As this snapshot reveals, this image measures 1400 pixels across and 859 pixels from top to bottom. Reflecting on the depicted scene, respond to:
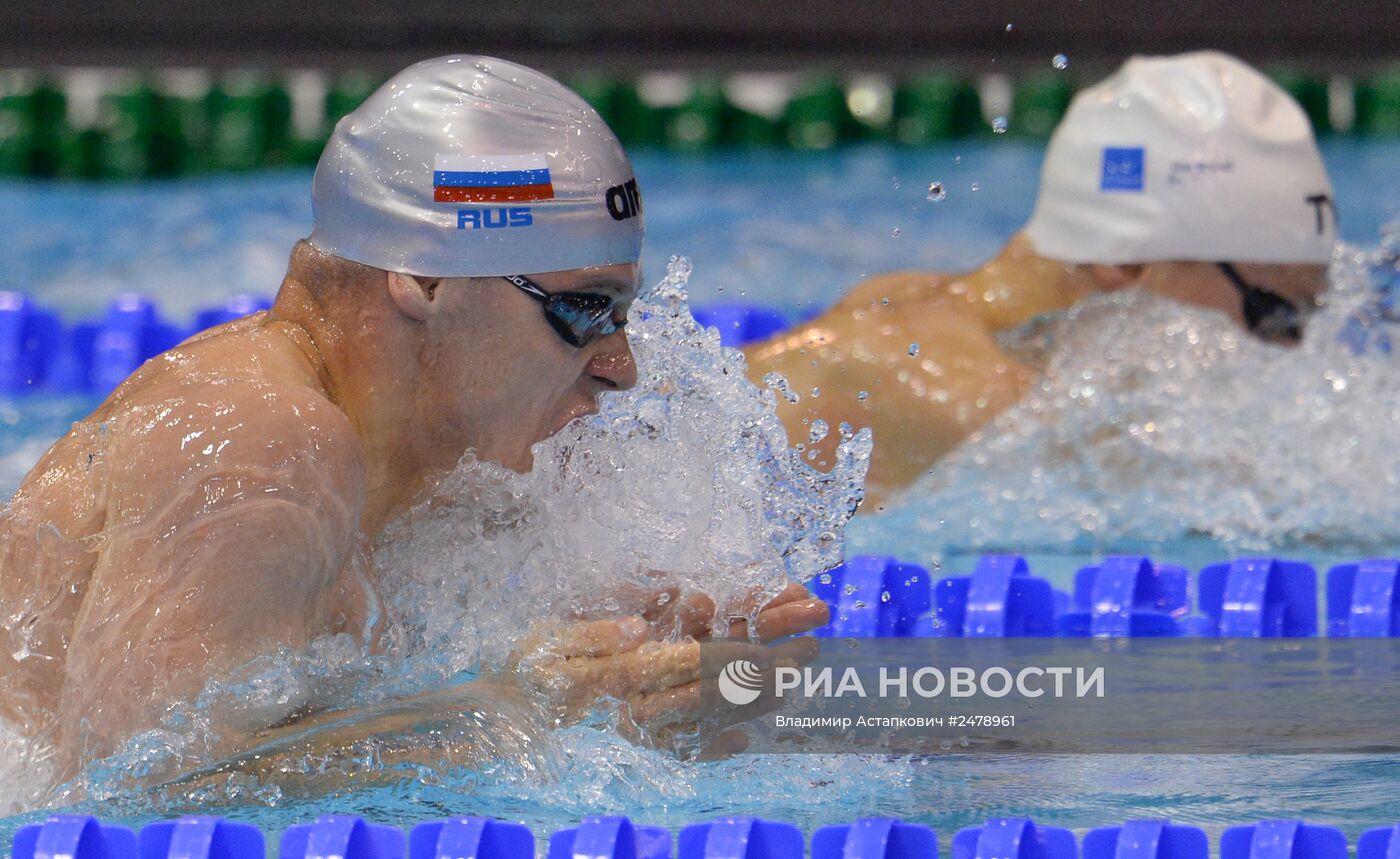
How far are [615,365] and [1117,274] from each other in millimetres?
1858

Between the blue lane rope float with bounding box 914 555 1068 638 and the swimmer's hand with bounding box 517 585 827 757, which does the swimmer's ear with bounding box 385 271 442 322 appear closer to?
the swimmer's hand with bounding box 517 585 827 757

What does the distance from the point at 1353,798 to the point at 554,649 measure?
98cm

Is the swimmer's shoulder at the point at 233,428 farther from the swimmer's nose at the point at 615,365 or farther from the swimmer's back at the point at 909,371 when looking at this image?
the swimmer's back at the point at 909,371

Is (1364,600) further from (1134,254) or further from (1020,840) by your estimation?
(1020,840)

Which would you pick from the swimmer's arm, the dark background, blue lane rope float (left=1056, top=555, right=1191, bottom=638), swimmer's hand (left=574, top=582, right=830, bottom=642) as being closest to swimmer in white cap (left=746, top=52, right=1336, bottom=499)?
blue lane rope float (left=1056, top=555, right=1191, bottom=638)

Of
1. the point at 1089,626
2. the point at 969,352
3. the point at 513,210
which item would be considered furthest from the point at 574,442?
the point at 969,352

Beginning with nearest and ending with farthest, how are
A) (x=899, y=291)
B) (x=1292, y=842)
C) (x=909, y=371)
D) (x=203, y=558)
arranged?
(x=203, y=558)
(x=1292, y=842)
(x=909, y=371)
(x=899, y=291)

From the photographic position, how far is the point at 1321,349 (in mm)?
3879

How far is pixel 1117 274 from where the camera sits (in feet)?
12.3

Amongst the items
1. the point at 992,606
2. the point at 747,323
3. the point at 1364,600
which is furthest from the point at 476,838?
the point at 747,323

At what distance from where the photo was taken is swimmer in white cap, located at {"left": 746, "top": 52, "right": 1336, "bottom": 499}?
3590mm

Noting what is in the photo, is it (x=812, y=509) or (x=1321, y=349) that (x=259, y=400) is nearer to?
(x=812, y=509)

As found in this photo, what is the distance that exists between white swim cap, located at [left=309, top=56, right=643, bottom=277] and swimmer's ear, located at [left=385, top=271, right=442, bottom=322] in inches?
0.6

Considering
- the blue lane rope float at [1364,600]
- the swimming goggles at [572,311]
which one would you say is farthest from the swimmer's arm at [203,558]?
the blue lane rope float at [1364,600]
